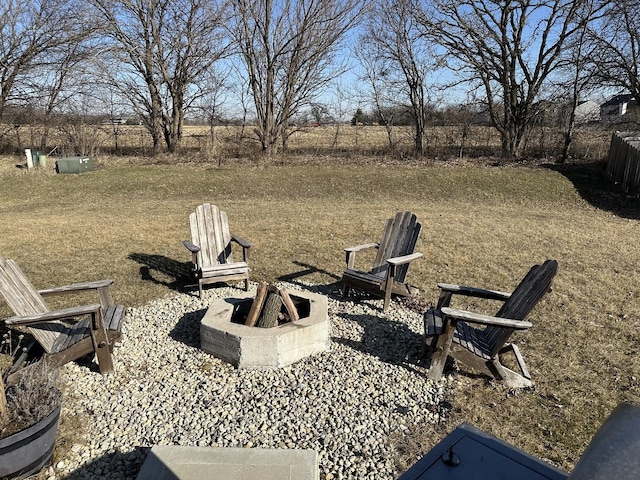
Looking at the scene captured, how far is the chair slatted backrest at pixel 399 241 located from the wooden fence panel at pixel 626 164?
29.5 ft

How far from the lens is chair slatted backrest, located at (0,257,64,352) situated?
3291 millimetres

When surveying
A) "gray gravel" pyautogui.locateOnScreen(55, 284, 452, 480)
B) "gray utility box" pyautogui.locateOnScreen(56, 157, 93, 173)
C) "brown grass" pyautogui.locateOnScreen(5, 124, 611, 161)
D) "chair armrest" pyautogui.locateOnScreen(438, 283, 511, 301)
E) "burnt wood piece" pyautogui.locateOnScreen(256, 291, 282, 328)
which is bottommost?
"gray gravel" pyautogui.locateOnScreen(55, 284, 452, 480)

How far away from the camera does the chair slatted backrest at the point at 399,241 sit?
4965 millimetres

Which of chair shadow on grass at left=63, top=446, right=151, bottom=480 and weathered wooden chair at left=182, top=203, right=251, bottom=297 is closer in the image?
chair shadow on grass at left=63, top=446, right=151, bottom=480

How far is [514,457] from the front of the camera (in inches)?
54.7

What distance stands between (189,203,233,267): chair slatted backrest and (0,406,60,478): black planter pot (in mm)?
2972

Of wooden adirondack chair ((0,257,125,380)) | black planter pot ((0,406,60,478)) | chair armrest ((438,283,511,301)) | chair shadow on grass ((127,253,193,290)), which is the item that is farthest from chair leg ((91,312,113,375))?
chair armrest ((438,283,511,301))

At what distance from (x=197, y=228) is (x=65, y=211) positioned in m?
6.63

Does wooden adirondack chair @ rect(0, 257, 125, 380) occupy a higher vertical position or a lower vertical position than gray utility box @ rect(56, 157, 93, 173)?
lower

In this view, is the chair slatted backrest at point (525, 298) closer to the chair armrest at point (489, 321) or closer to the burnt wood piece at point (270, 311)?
the chair armrest at point (489, 321)

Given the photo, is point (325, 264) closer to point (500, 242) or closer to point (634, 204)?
point (500, 242)

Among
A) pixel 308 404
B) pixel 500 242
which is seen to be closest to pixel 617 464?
pixel 308 404

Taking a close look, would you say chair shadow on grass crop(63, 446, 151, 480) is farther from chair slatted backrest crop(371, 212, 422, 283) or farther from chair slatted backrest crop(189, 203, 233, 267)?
chair slatted backrest crop(371, 212, 422, 283)

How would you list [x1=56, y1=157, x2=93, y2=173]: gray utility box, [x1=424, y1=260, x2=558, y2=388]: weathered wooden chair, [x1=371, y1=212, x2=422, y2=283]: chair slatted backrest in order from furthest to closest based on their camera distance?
1. [x1=56, y1=157, x2=93, y2=173]: gray utility box
2. [x1=371, y1=212, x2=422, y2=283]: chair slatted backrest
3. [x1=424, y1=260, x2=558, y2=388]: weathered wooden chair
